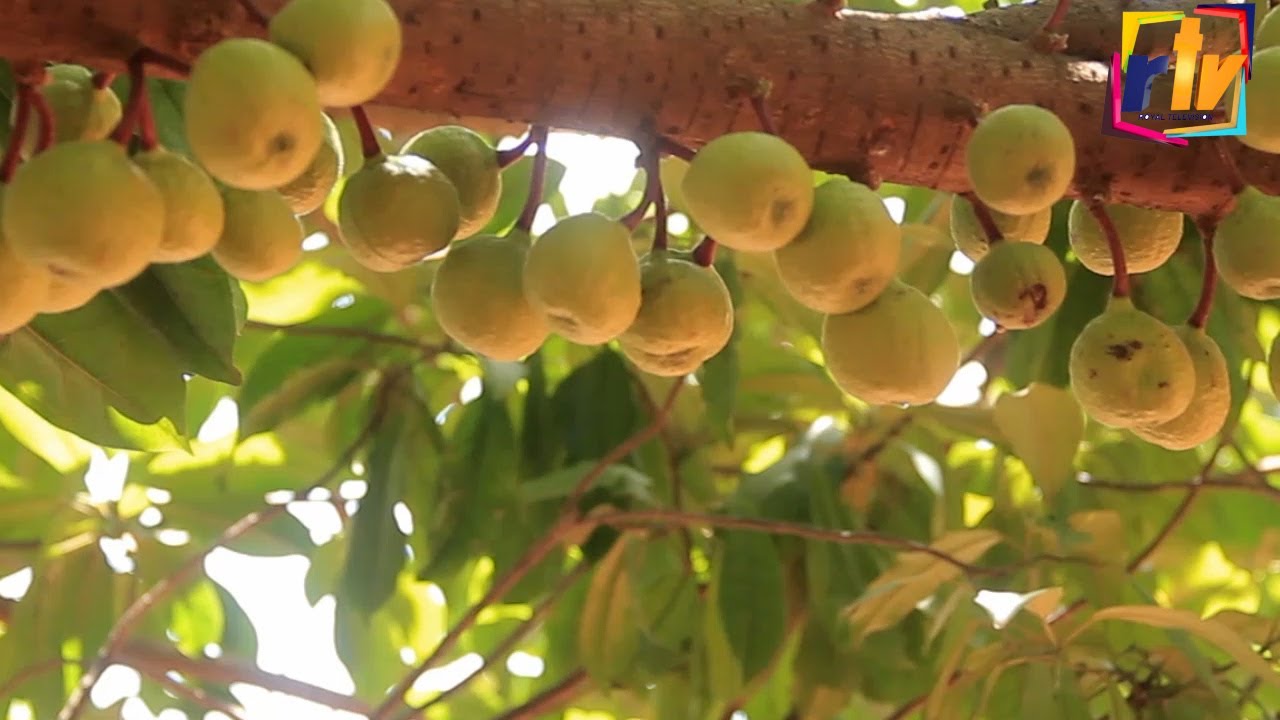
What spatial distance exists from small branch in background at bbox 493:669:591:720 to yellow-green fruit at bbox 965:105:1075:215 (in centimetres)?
116

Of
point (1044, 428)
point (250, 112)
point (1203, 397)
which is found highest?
point (250, 112)

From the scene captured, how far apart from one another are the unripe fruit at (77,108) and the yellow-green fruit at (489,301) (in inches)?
7.6

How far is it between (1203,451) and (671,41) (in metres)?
1.60

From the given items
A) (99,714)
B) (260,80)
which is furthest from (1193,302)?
(99,714)

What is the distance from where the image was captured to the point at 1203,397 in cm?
81

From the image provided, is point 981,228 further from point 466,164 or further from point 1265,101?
point 466,164

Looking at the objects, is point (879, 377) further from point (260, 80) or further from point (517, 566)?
point (517, 566)

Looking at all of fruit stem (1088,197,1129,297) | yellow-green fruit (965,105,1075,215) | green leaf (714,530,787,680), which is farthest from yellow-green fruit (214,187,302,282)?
green leaf (714,530,787,680)

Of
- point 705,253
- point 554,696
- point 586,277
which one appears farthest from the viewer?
point 554,696

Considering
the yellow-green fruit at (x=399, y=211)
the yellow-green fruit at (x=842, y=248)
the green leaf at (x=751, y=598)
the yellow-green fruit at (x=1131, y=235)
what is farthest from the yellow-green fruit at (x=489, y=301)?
the green leaf at (x=751, y=598)

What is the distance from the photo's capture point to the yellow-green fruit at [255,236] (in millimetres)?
642

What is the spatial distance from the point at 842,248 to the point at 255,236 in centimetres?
30

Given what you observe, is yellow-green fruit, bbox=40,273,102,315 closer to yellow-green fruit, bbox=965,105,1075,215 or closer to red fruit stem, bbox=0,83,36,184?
red fruit stem, bbox=0,83,36,184

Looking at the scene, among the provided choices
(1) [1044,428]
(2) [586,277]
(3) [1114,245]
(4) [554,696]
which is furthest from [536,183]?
(4) [554,696]
